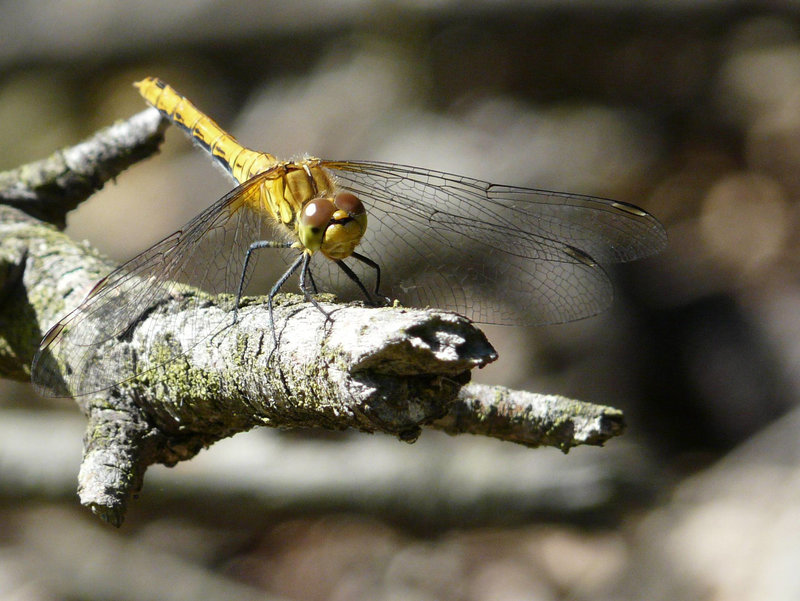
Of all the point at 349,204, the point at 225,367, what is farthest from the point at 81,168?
the point at 225,367

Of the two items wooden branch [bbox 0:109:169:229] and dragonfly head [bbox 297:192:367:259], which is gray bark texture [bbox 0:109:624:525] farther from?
dragonfly head [bbox 297:192:367:259]

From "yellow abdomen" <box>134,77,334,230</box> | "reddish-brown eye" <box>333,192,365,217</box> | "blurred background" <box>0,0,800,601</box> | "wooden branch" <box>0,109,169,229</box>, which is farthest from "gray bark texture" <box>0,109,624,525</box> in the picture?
"blurred background" <box>0,0,800,601</box>

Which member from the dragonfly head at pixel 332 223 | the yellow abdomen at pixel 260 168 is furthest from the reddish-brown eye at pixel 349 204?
the yellow abdomen at pixel 260 168

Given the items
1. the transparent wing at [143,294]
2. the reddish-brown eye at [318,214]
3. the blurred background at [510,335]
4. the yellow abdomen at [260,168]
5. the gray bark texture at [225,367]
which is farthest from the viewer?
the blurred background at [510,335]

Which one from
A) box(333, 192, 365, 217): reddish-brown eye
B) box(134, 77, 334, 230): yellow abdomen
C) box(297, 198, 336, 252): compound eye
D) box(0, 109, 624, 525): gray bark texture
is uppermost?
box(134, 77, 334, 230): yellow abdomen

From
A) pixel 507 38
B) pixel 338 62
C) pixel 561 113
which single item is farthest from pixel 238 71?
pixel 561 113

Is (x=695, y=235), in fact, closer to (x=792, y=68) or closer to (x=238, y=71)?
(x=792, y=68)

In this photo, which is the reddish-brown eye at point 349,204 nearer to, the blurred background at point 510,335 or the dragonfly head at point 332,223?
the dragonfly head at point 332,223

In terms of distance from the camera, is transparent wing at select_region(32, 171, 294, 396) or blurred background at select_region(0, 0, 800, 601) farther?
blurred background at select_region(0, 0, 800, 601)
